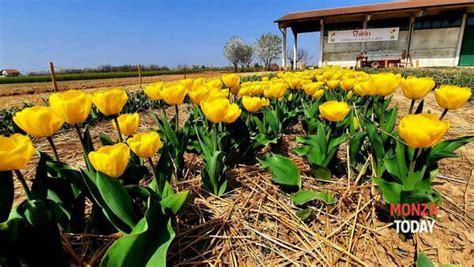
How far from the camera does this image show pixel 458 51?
20891 mm

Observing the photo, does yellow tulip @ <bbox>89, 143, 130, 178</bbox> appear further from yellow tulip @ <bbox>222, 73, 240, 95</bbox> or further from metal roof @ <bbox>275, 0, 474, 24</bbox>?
metal roof @ <bbox>275, 0, 474, 24</bbox>

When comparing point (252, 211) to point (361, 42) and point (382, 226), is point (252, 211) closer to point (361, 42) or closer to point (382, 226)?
point (382, 226)

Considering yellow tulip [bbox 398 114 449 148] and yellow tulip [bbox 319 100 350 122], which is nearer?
yellow tulip [bbox 398 114 449 148]

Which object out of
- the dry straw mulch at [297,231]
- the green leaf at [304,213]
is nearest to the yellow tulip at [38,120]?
the dry straw mulch at [297,231]

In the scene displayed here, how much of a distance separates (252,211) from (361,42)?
24499mm

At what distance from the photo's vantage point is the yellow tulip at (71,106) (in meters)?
1.01

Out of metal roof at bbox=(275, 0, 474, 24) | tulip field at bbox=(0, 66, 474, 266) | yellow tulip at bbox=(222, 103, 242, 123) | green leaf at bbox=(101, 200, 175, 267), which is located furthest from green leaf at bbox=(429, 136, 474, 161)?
metal roof at bbox=(275, 0, 474, 24)

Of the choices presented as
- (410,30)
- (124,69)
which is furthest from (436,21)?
(124,69)

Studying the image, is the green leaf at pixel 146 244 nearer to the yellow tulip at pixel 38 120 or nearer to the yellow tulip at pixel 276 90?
the yellow tulip at pixel 38 120

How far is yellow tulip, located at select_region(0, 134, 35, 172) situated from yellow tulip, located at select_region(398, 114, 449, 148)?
1.28m

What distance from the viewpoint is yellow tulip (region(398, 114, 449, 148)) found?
1010 millimetres

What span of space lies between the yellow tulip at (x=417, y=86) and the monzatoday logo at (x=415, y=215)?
591 millimetres

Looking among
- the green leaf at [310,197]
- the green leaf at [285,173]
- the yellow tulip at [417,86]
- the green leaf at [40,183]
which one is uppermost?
the yellow tulip at [417,86]

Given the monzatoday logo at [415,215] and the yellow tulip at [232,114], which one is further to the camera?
the yellow tulip at [232,114]
